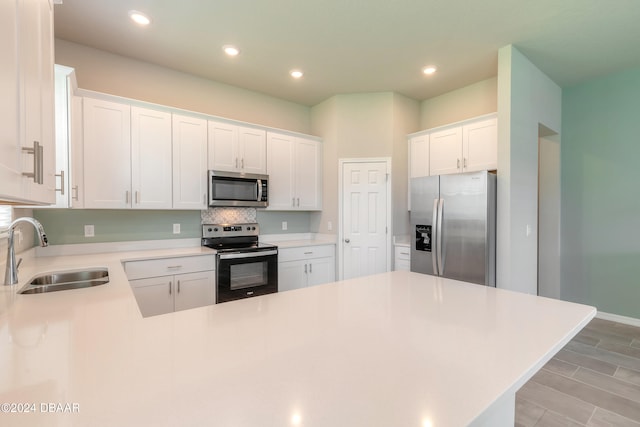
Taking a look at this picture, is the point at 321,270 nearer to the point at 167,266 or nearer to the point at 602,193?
the point at 167,266

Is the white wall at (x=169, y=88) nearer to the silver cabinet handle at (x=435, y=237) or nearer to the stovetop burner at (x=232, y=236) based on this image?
the stovetop burner at (x=232, y=236)

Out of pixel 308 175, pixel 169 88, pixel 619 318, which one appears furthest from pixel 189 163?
pixel 619 318

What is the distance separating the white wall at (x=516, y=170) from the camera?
295 cm

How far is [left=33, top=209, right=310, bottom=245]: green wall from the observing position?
9.36 ft

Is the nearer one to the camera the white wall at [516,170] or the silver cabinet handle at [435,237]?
the white wall at [516,170]

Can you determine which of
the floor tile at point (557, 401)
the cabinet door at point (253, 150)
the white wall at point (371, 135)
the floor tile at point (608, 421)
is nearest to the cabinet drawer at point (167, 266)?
the cabinet door at point (253, 150)

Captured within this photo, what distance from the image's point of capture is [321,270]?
158 inches

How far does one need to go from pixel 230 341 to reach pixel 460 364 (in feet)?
2.20

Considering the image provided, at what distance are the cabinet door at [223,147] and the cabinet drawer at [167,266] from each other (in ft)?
3.52

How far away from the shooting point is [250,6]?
7.77 feet

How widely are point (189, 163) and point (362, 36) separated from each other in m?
2.17

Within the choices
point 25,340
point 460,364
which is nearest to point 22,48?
point 25,340

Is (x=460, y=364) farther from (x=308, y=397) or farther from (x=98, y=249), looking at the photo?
(x=98, y=249)

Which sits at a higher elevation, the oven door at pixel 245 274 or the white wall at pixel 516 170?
the white wall at pixel 516 170
